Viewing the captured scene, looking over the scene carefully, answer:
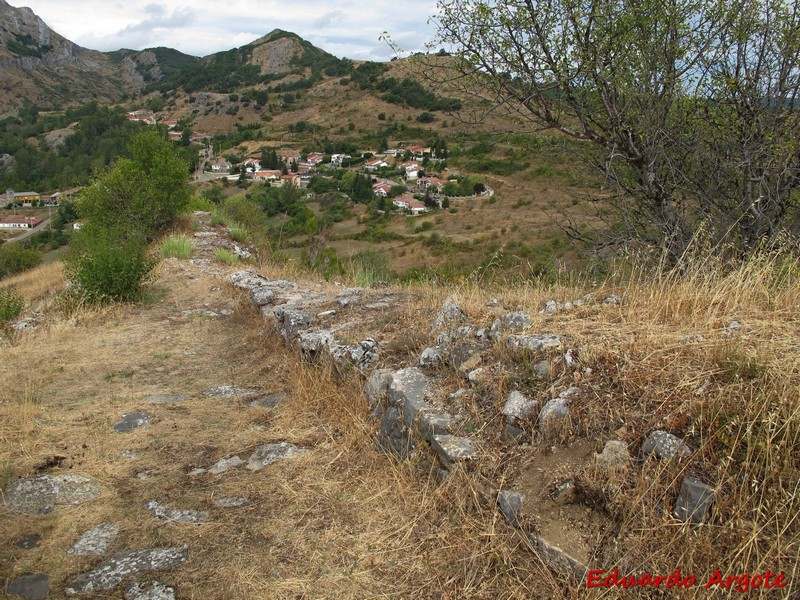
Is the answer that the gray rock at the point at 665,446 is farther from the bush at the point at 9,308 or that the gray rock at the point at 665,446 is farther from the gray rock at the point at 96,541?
the bush at the point at 9,308

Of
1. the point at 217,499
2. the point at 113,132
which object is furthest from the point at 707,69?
the point at 113,132

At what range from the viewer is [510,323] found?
3736 mm

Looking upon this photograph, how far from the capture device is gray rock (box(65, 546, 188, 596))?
2453 millimetres

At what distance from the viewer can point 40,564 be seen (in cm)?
258

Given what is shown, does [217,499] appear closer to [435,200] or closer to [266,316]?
[266,316]

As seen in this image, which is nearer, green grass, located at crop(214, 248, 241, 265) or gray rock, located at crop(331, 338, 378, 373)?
gray rock, located at crop(331, 338, 378, 373)

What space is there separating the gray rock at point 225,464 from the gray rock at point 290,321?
193 centimetres

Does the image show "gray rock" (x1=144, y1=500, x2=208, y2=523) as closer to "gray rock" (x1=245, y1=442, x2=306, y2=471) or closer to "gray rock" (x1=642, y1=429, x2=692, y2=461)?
"gray rock" (x1=245, y1=442, x2=306, y2=471)

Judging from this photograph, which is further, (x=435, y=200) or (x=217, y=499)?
(x=435, y=200)

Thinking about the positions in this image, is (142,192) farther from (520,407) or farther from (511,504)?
(511,504)

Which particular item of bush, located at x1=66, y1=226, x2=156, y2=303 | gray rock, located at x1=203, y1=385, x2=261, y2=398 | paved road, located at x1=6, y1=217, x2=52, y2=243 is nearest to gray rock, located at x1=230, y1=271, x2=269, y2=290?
bush, located at x1=66, y1=226, x2=156, y2=303

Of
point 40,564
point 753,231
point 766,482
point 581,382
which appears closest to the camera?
point 766,482

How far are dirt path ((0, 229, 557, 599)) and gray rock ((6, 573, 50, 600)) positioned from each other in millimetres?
38

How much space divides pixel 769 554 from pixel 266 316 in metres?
5.41
